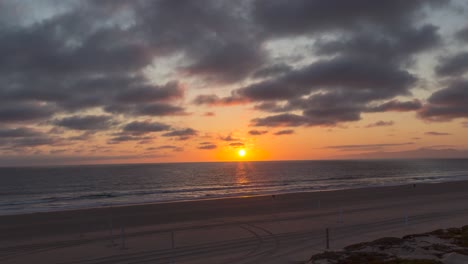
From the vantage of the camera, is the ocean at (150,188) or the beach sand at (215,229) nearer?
the beach sand at (215,229)

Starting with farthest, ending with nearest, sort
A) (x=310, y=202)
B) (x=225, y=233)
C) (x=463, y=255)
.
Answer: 1. (x=310, y=202)
2. (x=225, y=233)
3. (x=463, y=255)

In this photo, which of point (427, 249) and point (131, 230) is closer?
point (427, 249)

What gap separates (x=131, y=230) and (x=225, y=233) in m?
6.57

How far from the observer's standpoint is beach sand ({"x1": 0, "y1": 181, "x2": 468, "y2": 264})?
19.4 meters

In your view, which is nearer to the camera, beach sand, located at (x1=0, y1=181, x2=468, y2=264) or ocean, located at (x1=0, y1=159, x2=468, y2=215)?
beach sand, located at (x1=0, y1=181, x2=468, y2=264)

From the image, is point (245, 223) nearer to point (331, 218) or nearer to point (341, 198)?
point (331, 218)

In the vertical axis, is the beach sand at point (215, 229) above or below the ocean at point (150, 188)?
below

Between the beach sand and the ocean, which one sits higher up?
the ocean

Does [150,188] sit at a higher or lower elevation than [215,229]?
higher

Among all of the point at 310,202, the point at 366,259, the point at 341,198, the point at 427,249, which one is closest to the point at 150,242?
the point at 366,259

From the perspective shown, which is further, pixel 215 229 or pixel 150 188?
pixel 150 188

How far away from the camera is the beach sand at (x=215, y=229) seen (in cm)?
1939

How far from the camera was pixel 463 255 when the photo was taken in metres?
13.9

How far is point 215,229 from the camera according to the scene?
1043 inches
